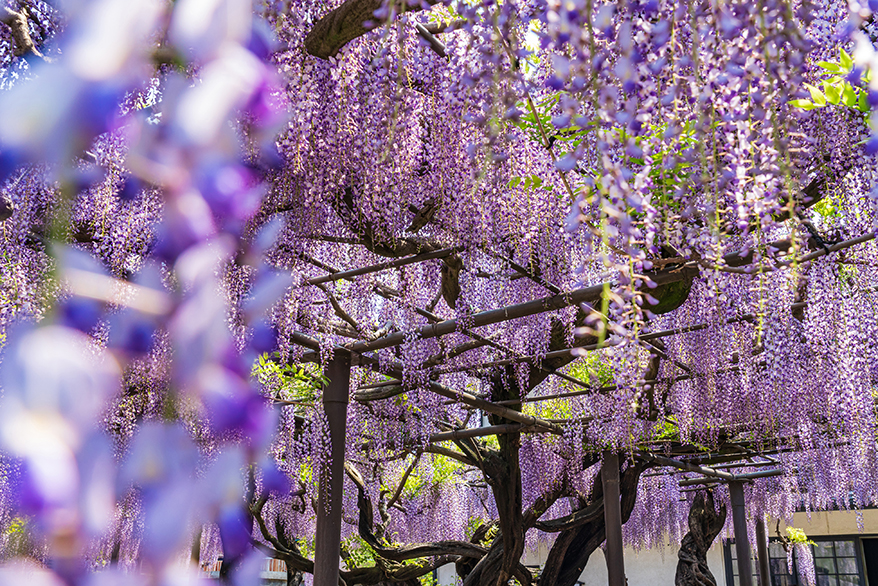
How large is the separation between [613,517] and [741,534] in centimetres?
392

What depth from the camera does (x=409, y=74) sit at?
304 centimetres

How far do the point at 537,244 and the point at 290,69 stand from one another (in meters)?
1.99

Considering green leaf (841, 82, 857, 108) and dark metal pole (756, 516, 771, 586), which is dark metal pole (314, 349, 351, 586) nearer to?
green leaf (841, 82, 857, 108)

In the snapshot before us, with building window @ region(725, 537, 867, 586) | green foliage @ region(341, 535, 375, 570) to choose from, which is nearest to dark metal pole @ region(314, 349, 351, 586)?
green foliage @ region(341, 535, 375, 570)

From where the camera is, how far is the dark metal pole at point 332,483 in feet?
15.4

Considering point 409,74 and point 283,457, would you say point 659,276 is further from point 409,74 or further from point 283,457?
point 283,457

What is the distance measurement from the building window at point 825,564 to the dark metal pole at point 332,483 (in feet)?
39.0

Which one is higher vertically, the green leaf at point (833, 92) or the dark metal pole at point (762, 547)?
the green leaf at point (833, 92)

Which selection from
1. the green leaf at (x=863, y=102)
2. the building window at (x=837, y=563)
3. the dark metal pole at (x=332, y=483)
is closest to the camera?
the green leaf at (x=863, y=102)

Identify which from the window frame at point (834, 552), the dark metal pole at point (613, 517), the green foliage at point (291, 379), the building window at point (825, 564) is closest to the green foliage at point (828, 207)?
the green foliage at point (291, 379)

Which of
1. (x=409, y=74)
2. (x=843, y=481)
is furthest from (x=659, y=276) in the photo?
(x=843, y=481)

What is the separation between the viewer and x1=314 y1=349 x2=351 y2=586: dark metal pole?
4.68 metres

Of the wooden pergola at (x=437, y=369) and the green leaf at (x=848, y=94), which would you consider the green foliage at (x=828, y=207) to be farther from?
the green leaf at (x=848, y=94)

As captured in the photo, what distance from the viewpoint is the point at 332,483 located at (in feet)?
15.8
